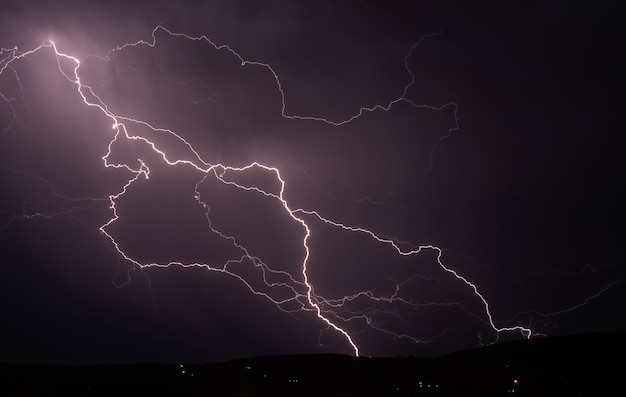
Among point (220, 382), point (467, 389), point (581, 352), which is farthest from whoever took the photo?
point (581, 352)

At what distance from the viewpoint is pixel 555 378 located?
30.7 feet

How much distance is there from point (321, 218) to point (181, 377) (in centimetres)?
632

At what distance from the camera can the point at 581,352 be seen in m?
10.7

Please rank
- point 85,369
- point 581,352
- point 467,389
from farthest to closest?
1. point 85,369
2. point 581,352
3. point 467,389

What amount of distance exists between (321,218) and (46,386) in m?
7.88

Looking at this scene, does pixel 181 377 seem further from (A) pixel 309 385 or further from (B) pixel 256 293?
(B) pixel 256 293

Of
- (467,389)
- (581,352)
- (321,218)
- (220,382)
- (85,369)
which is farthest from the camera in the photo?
(321,218)

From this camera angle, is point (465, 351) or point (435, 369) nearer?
point (435, 369)

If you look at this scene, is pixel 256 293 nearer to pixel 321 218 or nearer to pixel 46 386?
pixel 321 218

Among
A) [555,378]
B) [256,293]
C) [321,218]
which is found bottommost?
[555,378]

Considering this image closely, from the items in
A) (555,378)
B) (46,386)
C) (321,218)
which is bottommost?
(46,386)

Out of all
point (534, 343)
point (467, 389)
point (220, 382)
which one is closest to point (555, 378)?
point (467, 389)

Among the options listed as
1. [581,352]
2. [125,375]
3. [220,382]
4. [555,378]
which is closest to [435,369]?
[555,378]

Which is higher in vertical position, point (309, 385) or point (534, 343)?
point (534, 343)
